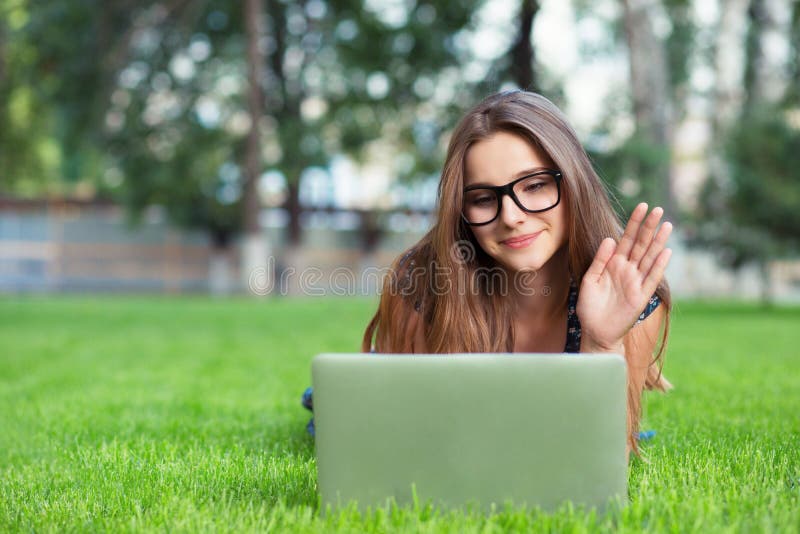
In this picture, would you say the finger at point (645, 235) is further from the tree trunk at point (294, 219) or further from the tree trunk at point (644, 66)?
the tree trunk at point (294, 219)

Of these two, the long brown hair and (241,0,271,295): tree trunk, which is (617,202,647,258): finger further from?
(241,0,271,295): tree trunk

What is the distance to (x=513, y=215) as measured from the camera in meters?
2.21

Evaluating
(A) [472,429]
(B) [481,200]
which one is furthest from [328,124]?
(A) [472,429]

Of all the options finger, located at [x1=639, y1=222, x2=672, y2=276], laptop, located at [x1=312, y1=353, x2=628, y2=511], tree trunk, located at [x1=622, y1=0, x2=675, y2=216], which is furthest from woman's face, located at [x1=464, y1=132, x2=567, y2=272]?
tree trunk, located at [x1=622, y1=0, x2=675, y2=216]

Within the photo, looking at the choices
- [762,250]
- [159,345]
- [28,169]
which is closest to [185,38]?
[28,169]

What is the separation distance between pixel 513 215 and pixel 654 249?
40cm

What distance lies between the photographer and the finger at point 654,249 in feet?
6.82

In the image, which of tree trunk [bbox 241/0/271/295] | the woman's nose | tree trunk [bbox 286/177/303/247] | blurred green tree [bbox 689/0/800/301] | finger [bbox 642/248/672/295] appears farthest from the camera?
tree trunk [bbox 286/177/303/247]

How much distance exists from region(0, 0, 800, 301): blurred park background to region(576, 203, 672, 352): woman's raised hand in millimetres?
7078

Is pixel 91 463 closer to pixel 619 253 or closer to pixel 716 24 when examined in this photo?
pixel 619 253

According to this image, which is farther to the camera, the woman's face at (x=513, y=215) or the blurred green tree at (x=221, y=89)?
the blurred green tree at (x=221, y=89)

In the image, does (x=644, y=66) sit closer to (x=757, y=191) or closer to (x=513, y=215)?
(x=757, y=191)

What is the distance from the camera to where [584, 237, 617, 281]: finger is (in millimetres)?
2127

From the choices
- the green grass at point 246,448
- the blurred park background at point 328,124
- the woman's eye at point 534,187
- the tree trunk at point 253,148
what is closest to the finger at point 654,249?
the woman's eye at point 534,187
